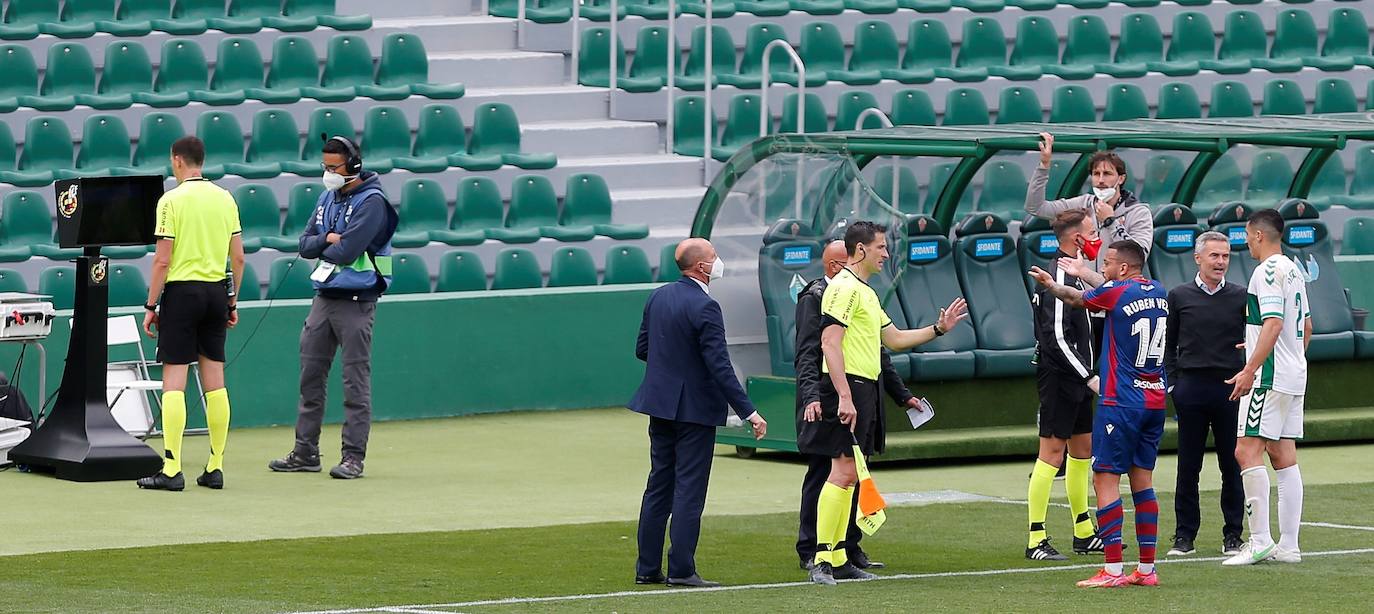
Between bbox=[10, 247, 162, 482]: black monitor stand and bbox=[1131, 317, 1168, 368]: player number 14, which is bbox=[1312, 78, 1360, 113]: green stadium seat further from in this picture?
bbox=[10, 247, 162, 482]: black monitor stand

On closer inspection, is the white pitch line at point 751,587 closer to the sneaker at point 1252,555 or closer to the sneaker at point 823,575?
the sneaker at point 823,575

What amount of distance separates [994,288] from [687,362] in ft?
20.2

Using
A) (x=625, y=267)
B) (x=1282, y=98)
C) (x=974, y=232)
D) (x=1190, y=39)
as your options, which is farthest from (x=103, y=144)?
(x=1282, y=98)

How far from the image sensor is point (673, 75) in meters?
20.5

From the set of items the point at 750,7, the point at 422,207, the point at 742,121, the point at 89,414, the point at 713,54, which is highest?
the point at 750,7

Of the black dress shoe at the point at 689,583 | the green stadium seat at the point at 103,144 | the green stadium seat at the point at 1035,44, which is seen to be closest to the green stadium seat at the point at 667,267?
the green stadium seat at the point at 103,144

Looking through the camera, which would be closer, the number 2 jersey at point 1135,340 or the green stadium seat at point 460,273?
the number 2 jersey at point 1135,340

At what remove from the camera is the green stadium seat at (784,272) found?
48.5 ft

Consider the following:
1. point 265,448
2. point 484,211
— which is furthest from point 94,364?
point 484,211

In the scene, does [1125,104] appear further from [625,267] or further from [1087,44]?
[625,267]

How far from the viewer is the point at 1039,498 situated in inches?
428

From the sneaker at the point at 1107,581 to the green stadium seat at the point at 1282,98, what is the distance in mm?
14037

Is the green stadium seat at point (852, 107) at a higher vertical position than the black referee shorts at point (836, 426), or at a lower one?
higher

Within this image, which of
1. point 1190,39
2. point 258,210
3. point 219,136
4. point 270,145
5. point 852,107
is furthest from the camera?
point 1190,39
